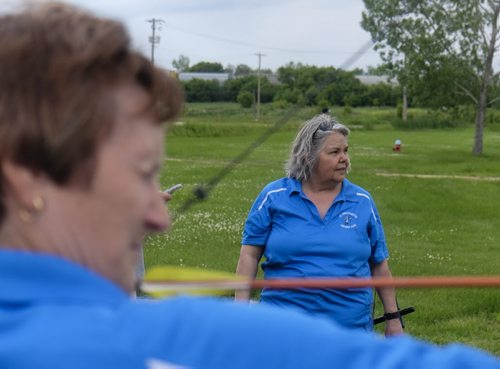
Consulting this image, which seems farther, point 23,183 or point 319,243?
point 319,243

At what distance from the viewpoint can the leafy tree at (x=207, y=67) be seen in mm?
81969

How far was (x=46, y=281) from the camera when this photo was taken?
2.95 ft

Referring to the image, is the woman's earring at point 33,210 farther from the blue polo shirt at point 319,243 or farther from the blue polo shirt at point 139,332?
the blue polo shirt at point 319,243

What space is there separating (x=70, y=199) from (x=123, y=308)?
0.43 ft

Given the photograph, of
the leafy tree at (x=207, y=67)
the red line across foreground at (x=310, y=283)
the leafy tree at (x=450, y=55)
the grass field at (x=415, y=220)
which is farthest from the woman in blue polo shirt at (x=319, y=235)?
the leafy tree at (x=207, y=67)

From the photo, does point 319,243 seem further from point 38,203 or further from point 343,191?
point 38,203

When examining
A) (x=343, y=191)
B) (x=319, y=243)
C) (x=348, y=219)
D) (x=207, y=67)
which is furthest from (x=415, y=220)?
(x=207, y=67)

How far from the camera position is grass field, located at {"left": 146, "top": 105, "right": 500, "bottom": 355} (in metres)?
8.38

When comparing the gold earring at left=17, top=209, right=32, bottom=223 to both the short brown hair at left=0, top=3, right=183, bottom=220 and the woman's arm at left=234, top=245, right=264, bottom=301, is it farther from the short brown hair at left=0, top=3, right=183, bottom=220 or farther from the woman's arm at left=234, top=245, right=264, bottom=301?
the woman's arm at left=234, top=245, right=264, bottom=301

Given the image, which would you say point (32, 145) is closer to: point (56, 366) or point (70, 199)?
point (70, 199)

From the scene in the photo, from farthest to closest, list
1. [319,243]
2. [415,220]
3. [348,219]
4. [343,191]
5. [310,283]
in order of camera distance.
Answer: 1. [415,220]
2. [343,191]
3. [348,219]
4. [319,243]
5. [310,283]

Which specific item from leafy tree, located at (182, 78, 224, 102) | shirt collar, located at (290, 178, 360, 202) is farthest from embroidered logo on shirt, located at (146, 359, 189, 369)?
leafy tree, located at (182, 78, 224, 102)

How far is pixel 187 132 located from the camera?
160ft

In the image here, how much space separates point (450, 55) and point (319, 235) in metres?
Result: 31.1
